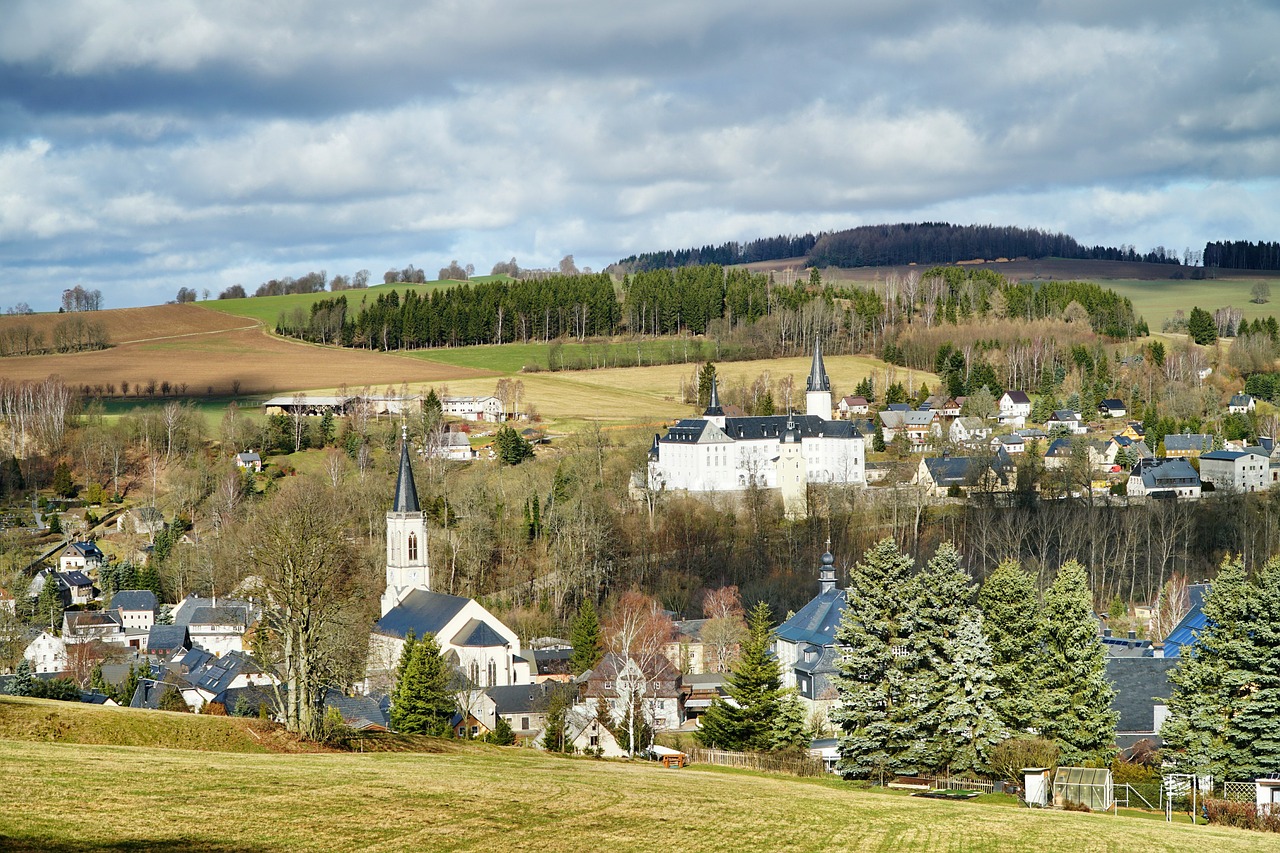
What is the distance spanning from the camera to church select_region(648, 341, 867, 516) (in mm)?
101438

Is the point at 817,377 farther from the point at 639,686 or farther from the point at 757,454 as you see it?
the point at 639,686

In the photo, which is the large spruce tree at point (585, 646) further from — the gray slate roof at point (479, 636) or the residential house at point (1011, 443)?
the residential house at point (1011, 443)

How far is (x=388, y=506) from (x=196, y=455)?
84.4 ft

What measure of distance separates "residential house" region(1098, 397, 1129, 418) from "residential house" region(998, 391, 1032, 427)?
6.02 m

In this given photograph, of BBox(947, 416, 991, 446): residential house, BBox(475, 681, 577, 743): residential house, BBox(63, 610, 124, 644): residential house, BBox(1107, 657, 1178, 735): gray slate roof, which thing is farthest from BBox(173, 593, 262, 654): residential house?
BBox(947, 416, 991, 446): residential house

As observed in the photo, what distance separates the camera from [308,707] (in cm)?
3231

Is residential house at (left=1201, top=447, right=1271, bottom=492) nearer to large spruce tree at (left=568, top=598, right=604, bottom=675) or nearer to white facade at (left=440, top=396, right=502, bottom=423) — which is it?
large spruce tree at (left=568, top=598, right=604, bottom=675)

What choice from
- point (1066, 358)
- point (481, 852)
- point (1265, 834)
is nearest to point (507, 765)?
point (481, 852)

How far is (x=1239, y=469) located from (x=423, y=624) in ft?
198

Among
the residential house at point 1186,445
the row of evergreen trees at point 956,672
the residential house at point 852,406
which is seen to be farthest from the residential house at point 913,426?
the row of evergreen trees at point 956,672

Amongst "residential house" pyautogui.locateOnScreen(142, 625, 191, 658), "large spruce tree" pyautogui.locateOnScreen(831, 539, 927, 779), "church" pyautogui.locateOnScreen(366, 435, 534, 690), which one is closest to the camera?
"large spruce tree" pyautogui.locateOnScreen(831, 539, 927, 779)

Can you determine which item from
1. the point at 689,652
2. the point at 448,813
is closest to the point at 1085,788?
the point at 448,813

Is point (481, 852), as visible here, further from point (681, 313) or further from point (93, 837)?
point (681, 313)

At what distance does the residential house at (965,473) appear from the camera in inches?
3784
